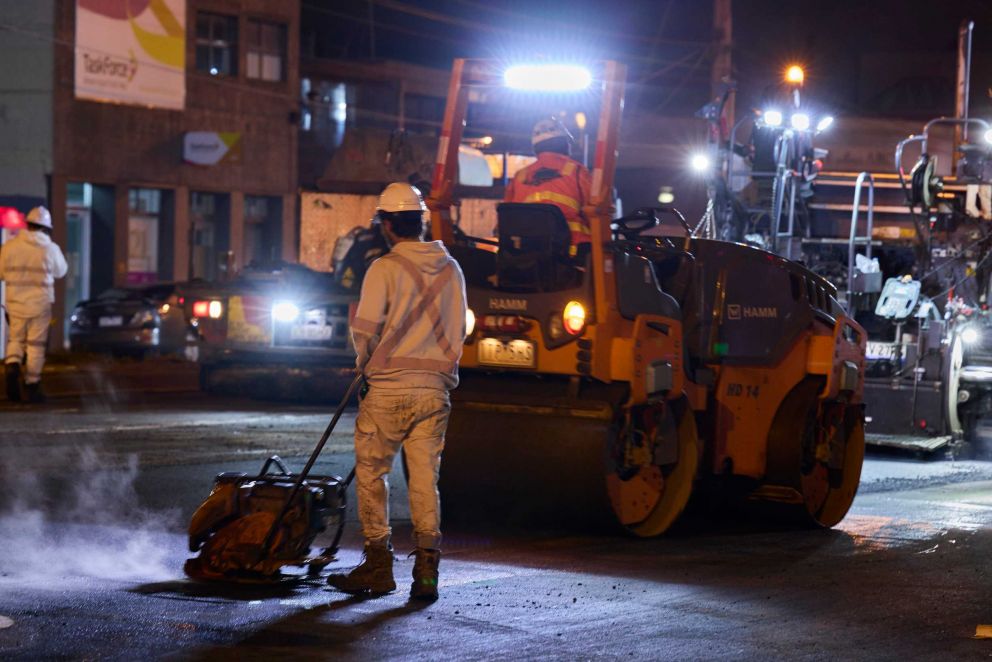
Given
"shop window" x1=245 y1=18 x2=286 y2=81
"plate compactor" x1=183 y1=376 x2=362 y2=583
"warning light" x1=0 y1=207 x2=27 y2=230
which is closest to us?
"plate compactor" x1=183 y1=376 x2=362 y2=583

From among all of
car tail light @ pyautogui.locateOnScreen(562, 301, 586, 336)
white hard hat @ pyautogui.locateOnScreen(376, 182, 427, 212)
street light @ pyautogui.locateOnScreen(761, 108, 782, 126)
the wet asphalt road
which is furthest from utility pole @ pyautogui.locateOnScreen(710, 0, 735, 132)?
white hard hat @ pyautogui.locateOnScreen(376, 182, 427, 212)

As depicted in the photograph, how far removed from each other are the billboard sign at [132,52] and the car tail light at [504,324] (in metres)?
23.1

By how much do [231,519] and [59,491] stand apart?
3.14 m

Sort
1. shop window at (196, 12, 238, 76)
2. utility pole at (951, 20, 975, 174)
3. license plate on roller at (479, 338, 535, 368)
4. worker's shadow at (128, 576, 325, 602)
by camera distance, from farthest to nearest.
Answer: shop window at (196, 12, 238, 76)
utility pole at (951, 20, 975, 174)
license plate on roller at (479, 338, 535, 368)
worker's shadow at (128, 576, 325, 602)

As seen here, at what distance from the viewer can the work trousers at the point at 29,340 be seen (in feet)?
53.7

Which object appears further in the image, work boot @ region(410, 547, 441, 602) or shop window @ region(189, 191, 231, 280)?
shop window @ region(189, 191, 231, 280)

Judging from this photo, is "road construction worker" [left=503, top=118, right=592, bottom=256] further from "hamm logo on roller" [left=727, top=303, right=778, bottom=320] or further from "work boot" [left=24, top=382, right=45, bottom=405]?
"work boot" [left=24, top=382, right=45, bottom=405]

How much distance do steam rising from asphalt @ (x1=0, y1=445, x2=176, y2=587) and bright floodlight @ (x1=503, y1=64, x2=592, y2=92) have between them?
3273 mm

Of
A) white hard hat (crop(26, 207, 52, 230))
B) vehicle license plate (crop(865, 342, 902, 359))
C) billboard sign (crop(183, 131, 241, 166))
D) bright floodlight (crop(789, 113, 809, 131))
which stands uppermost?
billboard sign (crop(183, 131, 241, 166))

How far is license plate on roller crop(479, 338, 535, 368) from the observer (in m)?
8.84

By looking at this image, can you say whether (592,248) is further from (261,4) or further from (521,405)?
(261,4)

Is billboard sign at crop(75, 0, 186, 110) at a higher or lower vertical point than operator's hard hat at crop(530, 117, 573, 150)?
higher

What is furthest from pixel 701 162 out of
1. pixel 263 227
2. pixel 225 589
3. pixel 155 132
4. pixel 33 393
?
pixel 263 227

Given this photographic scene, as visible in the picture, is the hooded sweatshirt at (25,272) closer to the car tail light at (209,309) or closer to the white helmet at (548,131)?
the car tail light at (209,309)
